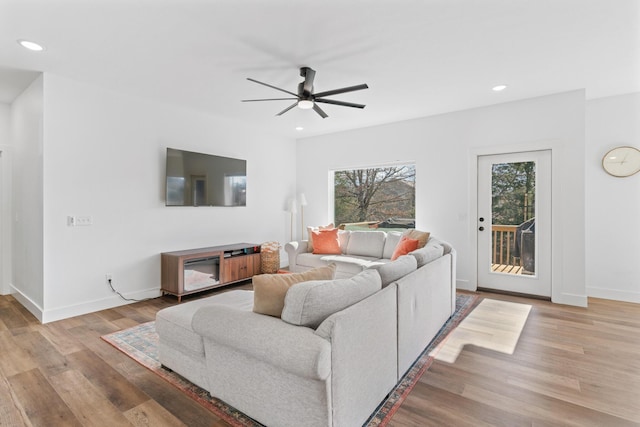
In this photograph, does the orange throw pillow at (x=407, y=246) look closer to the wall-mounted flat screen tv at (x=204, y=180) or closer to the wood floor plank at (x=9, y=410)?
the wall-mounted flat screen tv at (x=204, y=180)

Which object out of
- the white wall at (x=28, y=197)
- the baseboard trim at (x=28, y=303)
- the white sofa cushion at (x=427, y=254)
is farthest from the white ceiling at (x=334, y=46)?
the baseboard trim at (x=28, y=303)

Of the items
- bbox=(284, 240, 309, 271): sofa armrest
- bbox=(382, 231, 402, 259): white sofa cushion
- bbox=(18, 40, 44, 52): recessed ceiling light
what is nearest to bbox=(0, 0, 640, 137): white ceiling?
bbox=(18, 40, 44, 52): recessed ceiling light

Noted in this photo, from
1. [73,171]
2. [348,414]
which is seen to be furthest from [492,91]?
[73,171]

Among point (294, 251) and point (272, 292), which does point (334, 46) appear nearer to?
point (272, 292)

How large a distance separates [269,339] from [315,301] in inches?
11.3

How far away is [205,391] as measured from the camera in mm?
2074

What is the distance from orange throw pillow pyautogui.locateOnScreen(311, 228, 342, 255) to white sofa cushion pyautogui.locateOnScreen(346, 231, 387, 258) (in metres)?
0.22

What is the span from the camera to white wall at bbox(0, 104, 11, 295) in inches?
167

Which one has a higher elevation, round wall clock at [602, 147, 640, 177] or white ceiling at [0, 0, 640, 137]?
white ceiling at [0, 0, 640, 137]

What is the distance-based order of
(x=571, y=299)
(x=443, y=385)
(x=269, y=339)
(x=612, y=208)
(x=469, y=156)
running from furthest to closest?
(x=469, y=156), (x=612, y=208), (x=571, y=299), (x=443, y=385), (x=269, y=339)

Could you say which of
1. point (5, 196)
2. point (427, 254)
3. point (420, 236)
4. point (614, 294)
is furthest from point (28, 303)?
point (614, 294)

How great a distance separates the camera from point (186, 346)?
6.77 ft

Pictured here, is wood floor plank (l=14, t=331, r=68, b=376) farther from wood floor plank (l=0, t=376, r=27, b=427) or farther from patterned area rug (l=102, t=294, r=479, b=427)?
patterned area rug (l=102, t=294, r=479, b=427)

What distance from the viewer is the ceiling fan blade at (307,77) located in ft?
10.1
